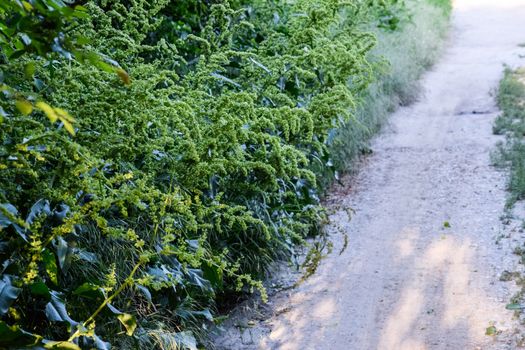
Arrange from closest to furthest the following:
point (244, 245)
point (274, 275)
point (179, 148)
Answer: point (179, 148), point (244, 245), point (274, 275)

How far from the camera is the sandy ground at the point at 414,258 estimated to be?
11.9 feet

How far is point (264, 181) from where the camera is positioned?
4031 millimetres

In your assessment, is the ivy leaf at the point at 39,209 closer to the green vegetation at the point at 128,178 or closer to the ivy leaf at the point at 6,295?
the green vegetation at the point at 128,178

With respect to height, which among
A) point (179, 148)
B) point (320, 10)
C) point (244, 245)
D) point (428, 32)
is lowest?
point (428, 32)

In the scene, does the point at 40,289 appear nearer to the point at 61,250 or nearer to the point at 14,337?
the point at 61,250

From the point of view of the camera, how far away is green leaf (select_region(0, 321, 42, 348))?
2.07 metres

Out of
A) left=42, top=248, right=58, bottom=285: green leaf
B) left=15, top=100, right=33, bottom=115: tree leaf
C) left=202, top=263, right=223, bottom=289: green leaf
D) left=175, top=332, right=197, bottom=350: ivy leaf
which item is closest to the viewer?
left=15, top=100, right=33, bottom=115: tree leaf

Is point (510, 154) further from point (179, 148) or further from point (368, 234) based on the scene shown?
point (179, 148)

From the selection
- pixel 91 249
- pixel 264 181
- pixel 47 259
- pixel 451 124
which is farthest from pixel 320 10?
pixel 451 124

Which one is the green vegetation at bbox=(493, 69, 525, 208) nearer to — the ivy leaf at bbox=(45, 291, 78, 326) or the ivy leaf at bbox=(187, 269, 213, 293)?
the ivy leaf at bbox=(187, 269, 213, 293)

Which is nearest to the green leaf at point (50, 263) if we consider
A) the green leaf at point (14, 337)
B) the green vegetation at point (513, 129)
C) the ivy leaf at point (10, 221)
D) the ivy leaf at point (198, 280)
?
the ivy leaf at point (10, 221)

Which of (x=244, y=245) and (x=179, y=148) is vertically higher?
(x=179, y=148)

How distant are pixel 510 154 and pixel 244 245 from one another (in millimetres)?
3158

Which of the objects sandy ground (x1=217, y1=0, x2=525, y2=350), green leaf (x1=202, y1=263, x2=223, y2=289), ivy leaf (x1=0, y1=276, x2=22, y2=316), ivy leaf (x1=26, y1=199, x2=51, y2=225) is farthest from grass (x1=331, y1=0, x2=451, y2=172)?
ivy leaf (x1=0, y1=276, x2=22, y2=316)
